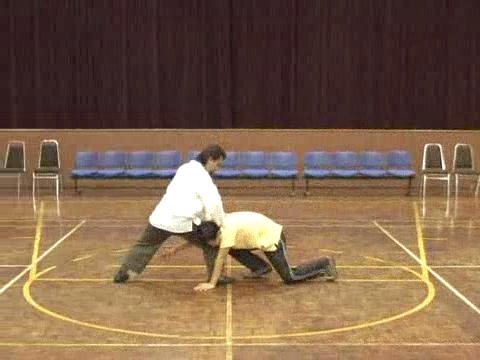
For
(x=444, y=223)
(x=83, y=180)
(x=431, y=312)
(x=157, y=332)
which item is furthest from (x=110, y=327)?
(x=83, y=180)

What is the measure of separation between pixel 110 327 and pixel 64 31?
14.4m

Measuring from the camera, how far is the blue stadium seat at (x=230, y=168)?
58.2 ft

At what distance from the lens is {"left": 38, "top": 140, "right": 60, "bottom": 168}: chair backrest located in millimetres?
18486

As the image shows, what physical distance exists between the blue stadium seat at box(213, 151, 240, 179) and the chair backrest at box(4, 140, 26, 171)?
454 centimetres

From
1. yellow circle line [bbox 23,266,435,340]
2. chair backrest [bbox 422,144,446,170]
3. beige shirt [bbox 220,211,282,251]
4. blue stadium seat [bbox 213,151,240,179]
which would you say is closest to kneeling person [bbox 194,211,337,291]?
beige shirt [bbox 220,211,282,251]

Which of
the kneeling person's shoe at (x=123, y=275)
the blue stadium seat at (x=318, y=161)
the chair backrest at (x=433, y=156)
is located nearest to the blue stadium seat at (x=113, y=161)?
the blue stadium seat at (x=318, y=161)

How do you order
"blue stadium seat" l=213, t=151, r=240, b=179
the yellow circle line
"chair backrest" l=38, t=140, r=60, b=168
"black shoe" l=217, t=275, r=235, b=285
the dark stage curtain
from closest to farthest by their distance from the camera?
the yellow circle line → "black shoe" l=217, t=275, r=235, b=285 → "blue stadium seat" l=213, t=151, r=240, b=179 → "chair backrest" l=38, t=140, r=60, b=168 → the dark stage curtain

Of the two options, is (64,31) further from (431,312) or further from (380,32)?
(431,312)

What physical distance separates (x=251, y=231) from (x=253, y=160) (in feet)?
33.1

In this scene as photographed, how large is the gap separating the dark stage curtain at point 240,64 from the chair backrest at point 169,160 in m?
1.88

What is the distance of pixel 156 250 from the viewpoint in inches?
347

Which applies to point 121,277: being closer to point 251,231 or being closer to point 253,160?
point 251,231

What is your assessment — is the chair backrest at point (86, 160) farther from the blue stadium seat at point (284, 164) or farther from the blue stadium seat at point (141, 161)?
the blue stadium seat at point (284, 164)

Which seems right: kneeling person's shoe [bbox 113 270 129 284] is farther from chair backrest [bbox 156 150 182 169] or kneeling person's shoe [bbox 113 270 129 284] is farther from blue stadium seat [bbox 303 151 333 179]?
blue stadium seat [bbox 303 151 333 179]
